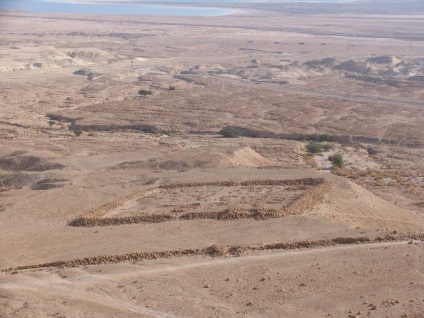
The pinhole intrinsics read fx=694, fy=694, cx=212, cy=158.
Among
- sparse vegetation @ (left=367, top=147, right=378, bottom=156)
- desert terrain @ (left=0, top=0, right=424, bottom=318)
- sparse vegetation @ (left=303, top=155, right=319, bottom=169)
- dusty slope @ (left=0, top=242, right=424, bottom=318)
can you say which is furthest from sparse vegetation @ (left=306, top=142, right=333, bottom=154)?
dusty slope @ (left=0, top=242, right=424, bottom=318)

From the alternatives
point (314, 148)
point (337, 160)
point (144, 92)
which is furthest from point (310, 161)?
point (144, 92)

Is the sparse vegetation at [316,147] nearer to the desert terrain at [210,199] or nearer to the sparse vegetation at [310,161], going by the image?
the desert terrain at [210,199]

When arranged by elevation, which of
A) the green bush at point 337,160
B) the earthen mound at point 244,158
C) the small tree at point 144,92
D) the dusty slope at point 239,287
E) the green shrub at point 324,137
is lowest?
the small tree at point 144,92

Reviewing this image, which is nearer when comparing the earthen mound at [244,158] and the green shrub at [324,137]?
the earthen mound at [244,158]

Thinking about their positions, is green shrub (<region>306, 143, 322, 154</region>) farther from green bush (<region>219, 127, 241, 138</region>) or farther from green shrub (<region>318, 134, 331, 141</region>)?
green bush (<region>219, 127, 241, 138</region>)

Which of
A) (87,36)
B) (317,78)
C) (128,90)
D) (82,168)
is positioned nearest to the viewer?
(82,168)

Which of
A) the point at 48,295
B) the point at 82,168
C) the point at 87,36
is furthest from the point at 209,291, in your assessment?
the point at 87,36

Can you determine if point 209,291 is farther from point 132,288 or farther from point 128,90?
point 128,90

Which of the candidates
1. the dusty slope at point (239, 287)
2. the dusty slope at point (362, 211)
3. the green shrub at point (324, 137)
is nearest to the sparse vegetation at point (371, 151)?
the green shrub at point (324, 137)

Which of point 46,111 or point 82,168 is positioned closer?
point 82,168
